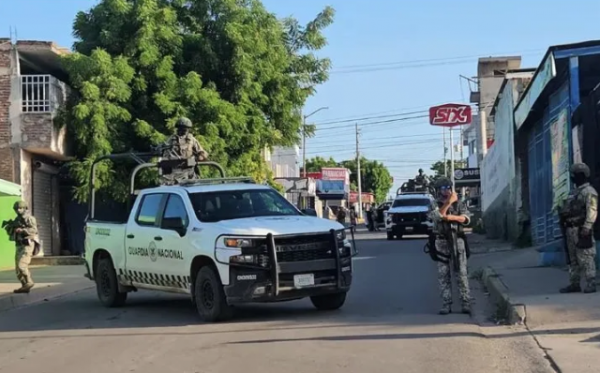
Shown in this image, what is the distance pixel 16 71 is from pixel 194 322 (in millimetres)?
16220

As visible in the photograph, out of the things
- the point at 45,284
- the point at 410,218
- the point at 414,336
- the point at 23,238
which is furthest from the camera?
the point at 410,218

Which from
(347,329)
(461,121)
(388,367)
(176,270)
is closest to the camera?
(388,367)

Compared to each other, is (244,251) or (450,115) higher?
(450,115)

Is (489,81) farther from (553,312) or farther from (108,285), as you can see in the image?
(553,312)

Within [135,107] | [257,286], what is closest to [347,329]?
[257,286]

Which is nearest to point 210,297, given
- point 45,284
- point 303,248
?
point 303,248

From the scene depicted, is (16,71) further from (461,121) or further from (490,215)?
(461,121)

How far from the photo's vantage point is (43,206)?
2700 centimetres

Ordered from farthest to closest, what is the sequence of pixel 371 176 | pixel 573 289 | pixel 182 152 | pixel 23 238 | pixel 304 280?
pixel 371 176 < pixel 23 238 < pixel 182 152 < pixel 573 289 < pixel 304 280

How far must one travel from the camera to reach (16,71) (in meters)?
24.9

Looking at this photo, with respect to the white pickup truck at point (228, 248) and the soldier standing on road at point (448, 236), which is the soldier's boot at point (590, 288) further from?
the white pickup truck at point (228, 248)

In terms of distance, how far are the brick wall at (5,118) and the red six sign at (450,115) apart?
2427 cm

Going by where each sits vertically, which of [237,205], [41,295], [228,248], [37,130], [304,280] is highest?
[37,130]

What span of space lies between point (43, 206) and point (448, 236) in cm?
1906
